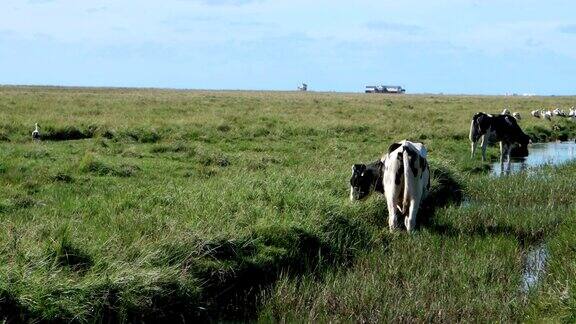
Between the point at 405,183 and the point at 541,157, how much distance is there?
1542 cm

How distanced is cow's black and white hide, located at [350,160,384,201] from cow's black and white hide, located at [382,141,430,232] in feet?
2.93

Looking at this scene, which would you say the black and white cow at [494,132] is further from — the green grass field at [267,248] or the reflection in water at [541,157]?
the green grass field at [267,248]

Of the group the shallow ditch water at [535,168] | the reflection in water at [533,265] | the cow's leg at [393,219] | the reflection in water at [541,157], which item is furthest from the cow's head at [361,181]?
the reflection in water at [541,157]

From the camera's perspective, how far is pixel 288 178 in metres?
12.5

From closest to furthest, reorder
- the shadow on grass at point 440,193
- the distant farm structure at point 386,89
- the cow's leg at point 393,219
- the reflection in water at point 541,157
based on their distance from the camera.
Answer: the cow's leg at point 393,219, the shadow on grass at point 440,193, the reflection in water at point 541,157, the distant farm structure at point 386,89

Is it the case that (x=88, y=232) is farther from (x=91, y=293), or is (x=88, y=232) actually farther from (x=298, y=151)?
(x=298, y=151)

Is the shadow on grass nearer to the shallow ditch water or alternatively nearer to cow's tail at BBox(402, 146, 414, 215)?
A: the shallow ditch water

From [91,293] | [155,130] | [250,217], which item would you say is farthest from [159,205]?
[155,130]

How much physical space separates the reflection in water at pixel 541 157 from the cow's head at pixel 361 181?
7.75 meters

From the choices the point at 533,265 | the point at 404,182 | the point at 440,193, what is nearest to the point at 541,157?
the point at 440,193

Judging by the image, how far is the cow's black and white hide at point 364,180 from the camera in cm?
1190

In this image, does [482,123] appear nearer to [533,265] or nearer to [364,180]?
[364,180]

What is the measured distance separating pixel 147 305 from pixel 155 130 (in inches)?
723

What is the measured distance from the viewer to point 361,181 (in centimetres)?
1198
